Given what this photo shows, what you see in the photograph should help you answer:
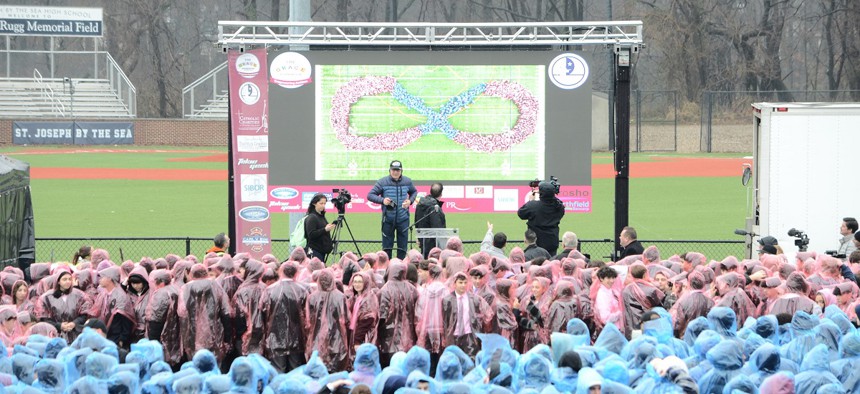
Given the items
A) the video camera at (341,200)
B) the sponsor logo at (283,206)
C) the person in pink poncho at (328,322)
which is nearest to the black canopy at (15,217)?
the sponsor logo at (283,206)

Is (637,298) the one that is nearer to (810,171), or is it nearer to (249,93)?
(810,171)

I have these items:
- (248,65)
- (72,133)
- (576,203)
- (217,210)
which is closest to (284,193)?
(248,65)

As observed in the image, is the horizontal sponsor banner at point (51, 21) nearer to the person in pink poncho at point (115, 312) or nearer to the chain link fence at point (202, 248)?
the chain link fence at point (202, 248)

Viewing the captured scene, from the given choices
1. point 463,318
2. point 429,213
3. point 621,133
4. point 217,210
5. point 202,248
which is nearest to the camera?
point 463,318

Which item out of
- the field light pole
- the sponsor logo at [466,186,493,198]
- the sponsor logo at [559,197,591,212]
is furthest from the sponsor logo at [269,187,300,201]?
the field light pole

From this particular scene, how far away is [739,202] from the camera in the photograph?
29.5 meters

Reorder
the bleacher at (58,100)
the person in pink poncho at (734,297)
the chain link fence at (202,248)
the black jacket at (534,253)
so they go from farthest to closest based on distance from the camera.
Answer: the bleacher at (58,100), the chain link fence at (202,248), the black jacket at (534,253), the person in pink poncho at (734,297)

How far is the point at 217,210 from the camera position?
91.0ft

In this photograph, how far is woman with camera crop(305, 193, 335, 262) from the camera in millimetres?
16281

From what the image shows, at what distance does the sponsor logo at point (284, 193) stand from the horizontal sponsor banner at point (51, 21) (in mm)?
→ 40561

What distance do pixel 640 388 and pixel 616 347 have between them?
1442mm

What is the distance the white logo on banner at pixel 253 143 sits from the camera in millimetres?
18125

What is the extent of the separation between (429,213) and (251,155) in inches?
112

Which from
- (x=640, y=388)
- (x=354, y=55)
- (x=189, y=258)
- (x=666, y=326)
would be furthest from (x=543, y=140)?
(x=640, y=388)
